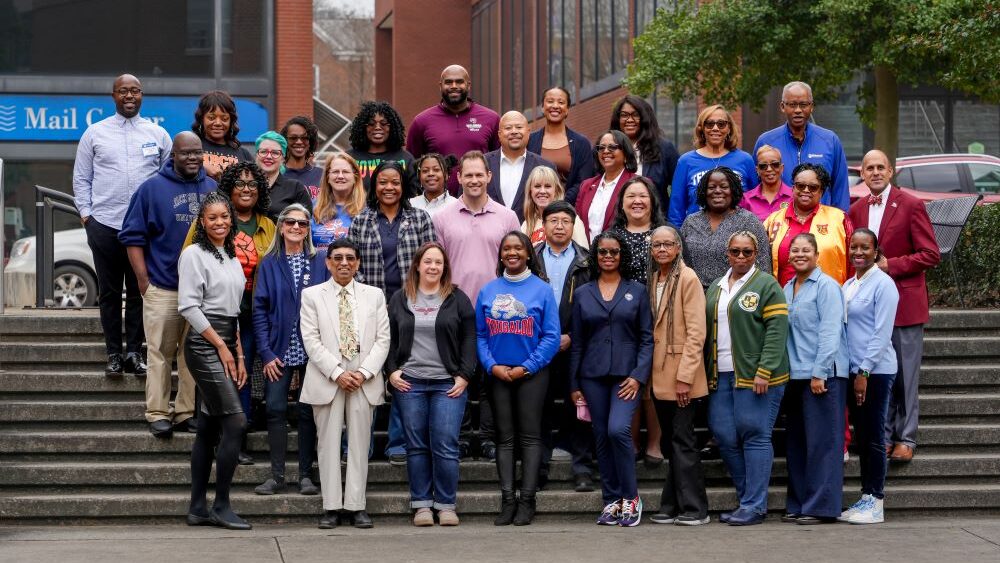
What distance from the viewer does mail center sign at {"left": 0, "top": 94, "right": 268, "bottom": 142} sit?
66.2ft

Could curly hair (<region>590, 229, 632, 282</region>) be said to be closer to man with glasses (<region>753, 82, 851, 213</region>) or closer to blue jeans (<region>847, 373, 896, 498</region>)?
man with glasses (<region>753, 82, 851, 213</region>)

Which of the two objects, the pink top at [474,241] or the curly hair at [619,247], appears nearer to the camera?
Result: the curly hair at [619,247]

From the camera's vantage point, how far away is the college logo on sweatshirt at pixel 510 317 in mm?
8883

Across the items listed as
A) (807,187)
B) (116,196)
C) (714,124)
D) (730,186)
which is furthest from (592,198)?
(116,196)

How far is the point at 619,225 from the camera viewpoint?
9.38 metres

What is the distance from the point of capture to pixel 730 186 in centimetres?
917

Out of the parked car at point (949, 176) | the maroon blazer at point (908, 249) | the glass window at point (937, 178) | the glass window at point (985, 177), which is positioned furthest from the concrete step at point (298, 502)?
the glass window at point (985, 177)

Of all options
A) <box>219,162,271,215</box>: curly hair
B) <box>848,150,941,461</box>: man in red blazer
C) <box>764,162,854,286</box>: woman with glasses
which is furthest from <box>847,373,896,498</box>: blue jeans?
<box>219,162,271,215</box>: curly hair

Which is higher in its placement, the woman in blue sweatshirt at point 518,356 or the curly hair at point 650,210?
the curly hair at point 650,210

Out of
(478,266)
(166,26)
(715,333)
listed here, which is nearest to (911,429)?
(715,333)

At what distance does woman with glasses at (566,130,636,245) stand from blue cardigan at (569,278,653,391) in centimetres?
88

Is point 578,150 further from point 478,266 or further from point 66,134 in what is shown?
point 66,134

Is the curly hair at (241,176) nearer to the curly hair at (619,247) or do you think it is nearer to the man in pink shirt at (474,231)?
the man in pink shirt at (474,231)

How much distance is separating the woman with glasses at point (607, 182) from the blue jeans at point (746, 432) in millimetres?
1568
